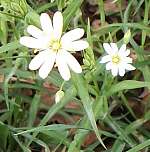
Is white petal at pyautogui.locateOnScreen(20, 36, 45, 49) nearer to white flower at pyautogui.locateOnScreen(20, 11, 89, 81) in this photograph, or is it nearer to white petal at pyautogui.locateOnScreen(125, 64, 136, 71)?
white flower at pyautogui.locateOnScreen(20, 11, 89, 81)

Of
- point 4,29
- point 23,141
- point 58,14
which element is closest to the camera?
point 58,14

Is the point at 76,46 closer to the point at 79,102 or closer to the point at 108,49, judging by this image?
the point at 108,49

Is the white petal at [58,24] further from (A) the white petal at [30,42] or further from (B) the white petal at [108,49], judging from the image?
(B) the white petal at [108,49]

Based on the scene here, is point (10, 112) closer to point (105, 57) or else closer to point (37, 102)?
point (37, 102)

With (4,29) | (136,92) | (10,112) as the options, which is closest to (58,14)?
(4,29)

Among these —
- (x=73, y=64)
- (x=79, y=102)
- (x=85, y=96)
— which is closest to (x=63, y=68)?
(x=73, y=64)

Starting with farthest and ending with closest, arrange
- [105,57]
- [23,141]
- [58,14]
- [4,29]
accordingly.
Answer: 1. [23,141]
2. [4,29]
3. [105,57]
4. [58,14]

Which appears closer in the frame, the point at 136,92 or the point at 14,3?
the point at 14,3
